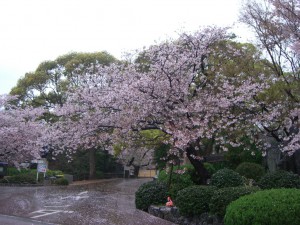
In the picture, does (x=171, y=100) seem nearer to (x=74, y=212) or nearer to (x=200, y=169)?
(x=200, y=169)

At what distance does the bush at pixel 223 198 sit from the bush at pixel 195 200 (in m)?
0.48

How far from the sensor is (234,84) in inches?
514

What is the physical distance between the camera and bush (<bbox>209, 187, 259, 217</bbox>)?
8.63 m

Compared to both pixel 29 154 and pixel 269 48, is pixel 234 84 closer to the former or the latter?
pixel 269 48

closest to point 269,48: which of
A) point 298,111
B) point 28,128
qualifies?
point 298,111

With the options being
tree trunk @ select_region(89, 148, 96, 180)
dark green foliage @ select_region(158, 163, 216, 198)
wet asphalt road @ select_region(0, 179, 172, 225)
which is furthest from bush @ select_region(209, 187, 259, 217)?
tree trunk @ select_region(89, 148, 96, 180)

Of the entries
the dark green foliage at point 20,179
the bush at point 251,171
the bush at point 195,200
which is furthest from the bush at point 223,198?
the dark green foliage at point 20,179

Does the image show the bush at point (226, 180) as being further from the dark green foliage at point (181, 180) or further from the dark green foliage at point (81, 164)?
the dark green foliage at point (81, 164)

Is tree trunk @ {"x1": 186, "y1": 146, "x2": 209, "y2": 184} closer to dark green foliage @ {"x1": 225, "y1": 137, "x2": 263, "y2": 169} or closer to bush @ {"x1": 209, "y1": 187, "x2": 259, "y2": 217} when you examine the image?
dark green foliage @ {"x1": 225, "y1": 137, "x2": 263, "y2": 169}

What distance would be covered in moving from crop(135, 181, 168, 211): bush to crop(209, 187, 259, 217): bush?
293 cm

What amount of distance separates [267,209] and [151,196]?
5339 mm

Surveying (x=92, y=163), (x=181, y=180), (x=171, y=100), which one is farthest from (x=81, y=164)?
(x=171, y=100)

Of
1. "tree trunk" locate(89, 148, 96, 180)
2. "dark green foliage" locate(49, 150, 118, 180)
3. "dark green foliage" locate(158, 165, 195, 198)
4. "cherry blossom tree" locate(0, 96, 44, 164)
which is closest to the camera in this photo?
"dark green foliage" locate(158, 165, 195, 198)

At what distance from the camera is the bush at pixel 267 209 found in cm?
673
